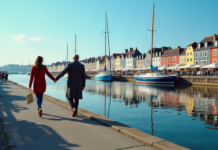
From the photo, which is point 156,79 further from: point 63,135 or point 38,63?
point 63,135

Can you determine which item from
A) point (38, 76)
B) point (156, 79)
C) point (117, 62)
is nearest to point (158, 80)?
point (156, 79)

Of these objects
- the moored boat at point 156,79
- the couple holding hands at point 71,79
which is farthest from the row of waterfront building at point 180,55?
the couple holding hands at point 71,79

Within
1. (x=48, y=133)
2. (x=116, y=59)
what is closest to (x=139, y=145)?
(x=48, y=133)

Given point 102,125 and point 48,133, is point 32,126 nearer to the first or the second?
point 48,133

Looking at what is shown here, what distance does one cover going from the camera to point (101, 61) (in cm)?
13562

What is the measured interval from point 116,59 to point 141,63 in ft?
78.5

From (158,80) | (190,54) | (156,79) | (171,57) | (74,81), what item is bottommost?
(158,80)

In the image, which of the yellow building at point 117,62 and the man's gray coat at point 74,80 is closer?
the man's gray coat at point 74,80

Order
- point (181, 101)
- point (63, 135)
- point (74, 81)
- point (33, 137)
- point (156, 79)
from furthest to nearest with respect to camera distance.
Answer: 1. point (156, 79)
2. point (181, 101)
3. point (74, 81)
4. point (63, 135)
5. point (33, 137)

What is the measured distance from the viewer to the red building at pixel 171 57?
76.9 m

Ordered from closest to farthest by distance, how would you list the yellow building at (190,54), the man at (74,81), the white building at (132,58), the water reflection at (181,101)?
1. the man at (74,81)
2. the water reflection at (181,101)
3. the yellow building at (190,54)
4. the white building at (132,58)

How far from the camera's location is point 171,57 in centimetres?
7962

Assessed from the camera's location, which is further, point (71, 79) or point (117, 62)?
point (117, 62)

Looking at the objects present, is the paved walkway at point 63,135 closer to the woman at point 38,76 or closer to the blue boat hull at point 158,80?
the woman at point 38,76
